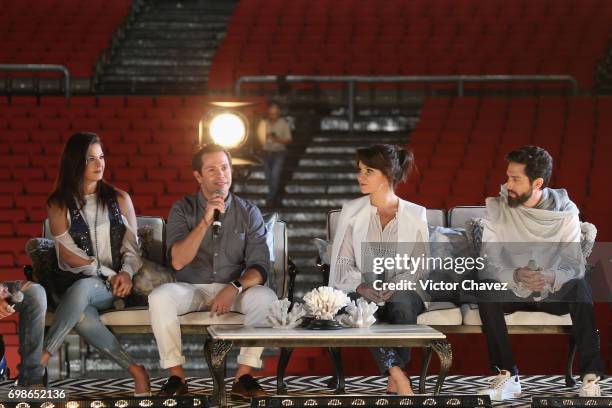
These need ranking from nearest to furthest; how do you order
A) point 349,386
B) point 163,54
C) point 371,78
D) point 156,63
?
1. point 349,386
2. point 371,78
3. point 156,63
4. point 163,54

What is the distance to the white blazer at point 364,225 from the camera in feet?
14.5

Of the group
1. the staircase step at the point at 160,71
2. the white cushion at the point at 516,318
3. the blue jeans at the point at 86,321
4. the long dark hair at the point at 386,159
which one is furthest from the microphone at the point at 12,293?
the staircase step at the point at 160,71

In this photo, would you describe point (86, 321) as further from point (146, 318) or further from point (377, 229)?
point (377, 229)

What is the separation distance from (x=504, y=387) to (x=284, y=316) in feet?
3.09

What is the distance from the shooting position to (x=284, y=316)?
3.90 metres

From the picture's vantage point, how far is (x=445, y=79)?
374 inches

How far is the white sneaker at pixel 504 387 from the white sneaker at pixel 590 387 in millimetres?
262

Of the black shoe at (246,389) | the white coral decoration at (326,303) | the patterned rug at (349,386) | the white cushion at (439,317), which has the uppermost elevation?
the white coral decoration at (326,303)

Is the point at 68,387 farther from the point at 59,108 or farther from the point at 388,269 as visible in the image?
the point at 59,108

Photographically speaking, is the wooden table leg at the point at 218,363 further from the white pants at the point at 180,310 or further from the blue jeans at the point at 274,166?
the blue jeans at the point at 274,166

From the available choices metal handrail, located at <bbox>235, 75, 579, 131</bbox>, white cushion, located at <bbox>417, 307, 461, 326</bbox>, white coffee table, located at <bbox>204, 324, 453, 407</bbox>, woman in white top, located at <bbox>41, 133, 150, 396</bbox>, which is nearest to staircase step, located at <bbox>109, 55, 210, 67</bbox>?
metal handrail, located at <bbox>235, 75, 579, 131</bbox>

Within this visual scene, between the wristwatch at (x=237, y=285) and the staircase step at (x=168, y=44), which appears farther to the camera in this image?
the staircase step at (x=168, y=44)

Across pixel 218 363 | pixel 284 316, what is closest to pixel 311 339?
pixel 284 316

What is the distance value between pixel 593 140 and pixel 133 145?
3.72 meters
